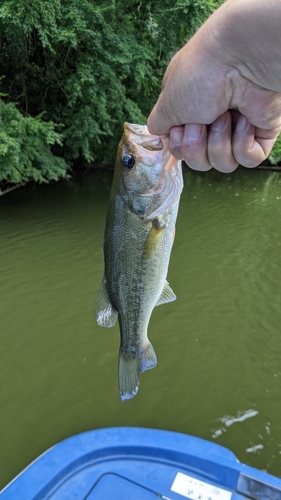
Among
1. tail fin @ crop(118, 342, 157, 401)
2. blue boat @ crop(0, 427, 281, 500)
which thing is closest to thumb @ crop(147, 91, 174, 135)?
tail fin @ crop(118, 342, 157, 401)

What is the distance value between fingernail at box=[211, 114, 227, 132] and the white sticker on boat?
2477 millimetres

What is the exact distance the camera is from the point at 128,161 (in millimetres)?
1691

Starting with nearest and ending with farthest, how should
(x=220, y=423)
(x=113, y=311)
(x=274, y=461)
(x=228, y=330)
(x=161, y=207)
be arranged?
(x=161, y=207), (x=113, y=311), (x=274, y=461), (x=220, y=423), (x=228, y=330)

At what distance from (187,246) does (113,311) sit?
6.53 m

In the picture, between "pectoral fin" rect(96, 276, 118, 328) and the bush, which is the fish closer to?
"pectoral fin" rect(96, 276, 118, 328)

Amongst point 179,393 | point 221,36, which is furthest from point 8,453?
point 221,36

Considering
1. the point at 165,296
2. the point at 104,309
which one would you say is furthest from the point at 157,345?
the point at 104,309

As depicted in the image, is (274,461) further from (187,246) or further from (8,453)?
(187,246)

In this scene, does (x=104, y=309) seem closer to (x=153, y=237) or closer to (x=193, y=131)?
(x=153, y=237)

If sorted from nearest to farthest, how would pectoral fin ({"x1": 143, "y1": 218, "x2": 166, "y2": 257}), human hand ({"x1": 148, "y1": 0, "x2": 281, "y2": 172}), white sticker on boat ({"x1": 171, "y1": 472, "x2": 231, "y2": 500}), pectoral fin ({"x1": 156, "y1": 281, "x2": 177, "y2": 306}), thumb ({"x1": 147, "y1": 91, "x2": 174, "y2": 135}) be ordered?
1. human hand ({"x1": 148, "y1": 0, "x2": 281, "y2": 172})
2. thumb ({"x1": 147, "y1": 91, "x2": 174, "y2": 135})
3. pectoral fin ({"x1": 143, "y1": 218, "x2": 166, "y2": 257})
4. pectoral fin ({"x1": 156, "y1": 281, "x2": 177, "y2": 306})
5. white sticker on boat ({"x1": 171, "y1": 472, "x2": 231, "y2": 500})

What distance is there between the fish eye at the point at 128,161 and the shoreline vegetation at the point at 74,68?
7741 mm

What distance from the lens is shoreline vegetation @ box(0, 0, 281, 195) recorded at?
9617 millimetres

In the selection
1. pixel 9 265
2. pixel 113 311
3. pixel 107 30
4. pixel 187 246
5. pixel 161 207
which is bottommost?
pixel 187 246

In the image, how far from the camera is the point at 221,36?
1072 millimetres
